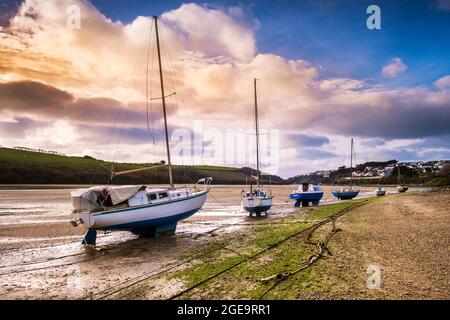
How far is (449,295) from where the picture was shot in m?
7.39

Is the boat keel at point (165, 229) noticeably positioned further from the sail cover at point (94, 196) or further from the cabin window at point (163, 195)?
the sail cover at point (94, 196)

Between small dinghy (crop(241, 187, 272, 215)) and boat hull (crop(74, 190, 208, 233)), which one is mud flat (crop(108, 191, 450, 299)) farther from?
small dinghy (crop(241, 187, 272, 215))

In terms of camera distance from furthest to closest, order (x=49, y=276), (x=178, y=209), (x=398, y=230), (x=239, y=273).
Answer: (x=178, y=209)
(x=398, y=230)
(x=49, y=276)
(x=239, y=273)

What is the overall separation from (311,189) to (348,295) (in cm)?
3717

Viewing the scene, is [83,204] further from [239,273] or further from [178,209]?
[239,273]

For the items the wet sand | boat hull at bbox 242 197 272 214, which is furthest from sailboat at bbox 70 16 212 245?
boat hull at bbox 242 197 272 214

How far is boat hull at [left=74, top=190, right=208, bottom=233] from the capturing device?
659 inches

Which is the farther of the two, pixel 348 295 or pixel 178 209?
pixel 178 209

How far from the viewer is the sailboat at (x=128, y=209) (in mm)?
16797

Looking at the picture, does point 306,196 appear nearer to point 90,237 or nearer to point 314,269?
point 90,237

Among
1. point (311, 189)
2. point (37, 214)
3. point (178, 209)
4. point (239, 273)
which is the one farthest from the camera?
point (311, 189)
